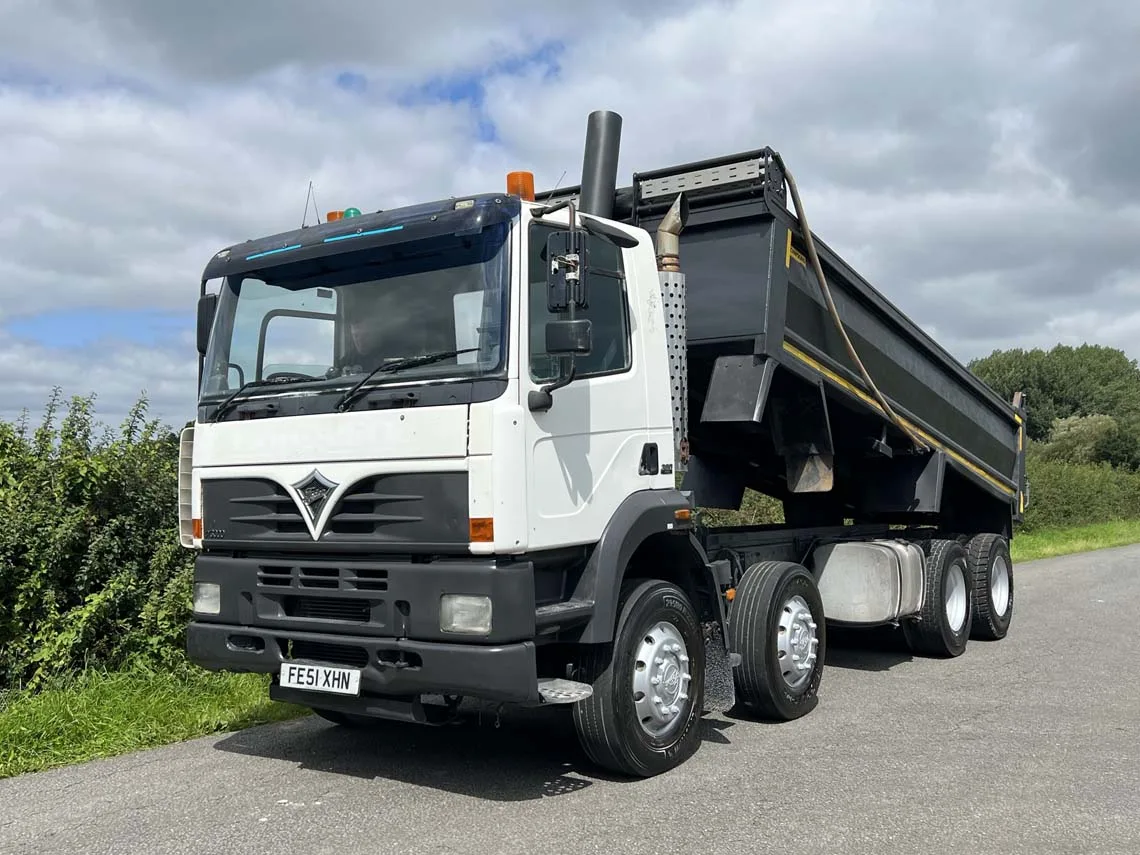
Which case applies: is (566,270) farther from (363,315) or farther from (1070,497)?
(1070,497)

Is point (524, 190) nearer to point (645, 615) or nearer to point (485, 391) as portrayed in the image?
point (485, 391)

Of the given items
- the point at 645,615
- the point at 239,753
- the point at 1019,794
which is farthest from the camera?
the point at 239,753

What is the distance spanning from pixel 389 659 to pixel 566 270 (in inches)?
74.5

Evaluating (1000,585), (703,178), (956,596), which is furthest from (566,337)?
(1000,585)

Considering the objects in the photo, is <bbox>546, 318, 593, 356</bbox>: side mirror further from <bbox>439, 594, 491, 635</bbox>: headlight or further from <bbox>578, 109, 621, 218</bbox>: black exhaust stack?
<bbox>578, 109, 621, 218</bbox>: black exhaust stack

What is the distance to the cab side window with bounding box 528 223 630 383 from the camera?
4.78m

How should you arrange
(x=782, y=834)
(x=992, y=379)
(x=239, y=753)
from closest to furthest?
(x=782, y=834) → (x=239, y=753) → (x=992, y=379)

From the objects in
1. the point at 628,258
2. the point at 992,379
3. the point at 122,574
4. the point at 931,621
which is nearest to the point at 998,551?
the point at 931,621

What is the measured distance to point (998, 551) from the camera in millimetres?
9820

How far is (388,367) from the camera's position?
4.90 m

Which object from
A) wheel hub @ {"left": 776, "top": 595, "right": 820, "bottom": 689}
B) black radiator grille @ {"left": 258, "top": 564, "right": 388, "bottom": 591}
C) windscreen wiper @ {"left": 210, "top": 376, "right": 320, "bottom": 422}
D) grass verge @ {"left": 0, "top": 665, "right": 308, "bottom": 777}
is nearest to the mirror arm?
black radiator grille @ {"left": 258, "top": 564, "right": 388, "bottom": 591}

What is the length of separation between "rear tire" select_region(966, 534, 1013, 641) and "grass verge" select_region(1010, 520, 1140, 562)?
1000 cm

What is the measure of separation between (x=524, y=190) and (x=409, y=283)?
28.3 inches

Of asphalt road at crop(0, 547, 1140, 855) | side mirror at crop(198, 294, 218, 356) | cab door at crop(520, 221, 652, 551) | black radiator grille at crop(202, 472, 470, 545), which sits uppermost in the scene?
side mirror at crop(198, 294, 218, 356)
